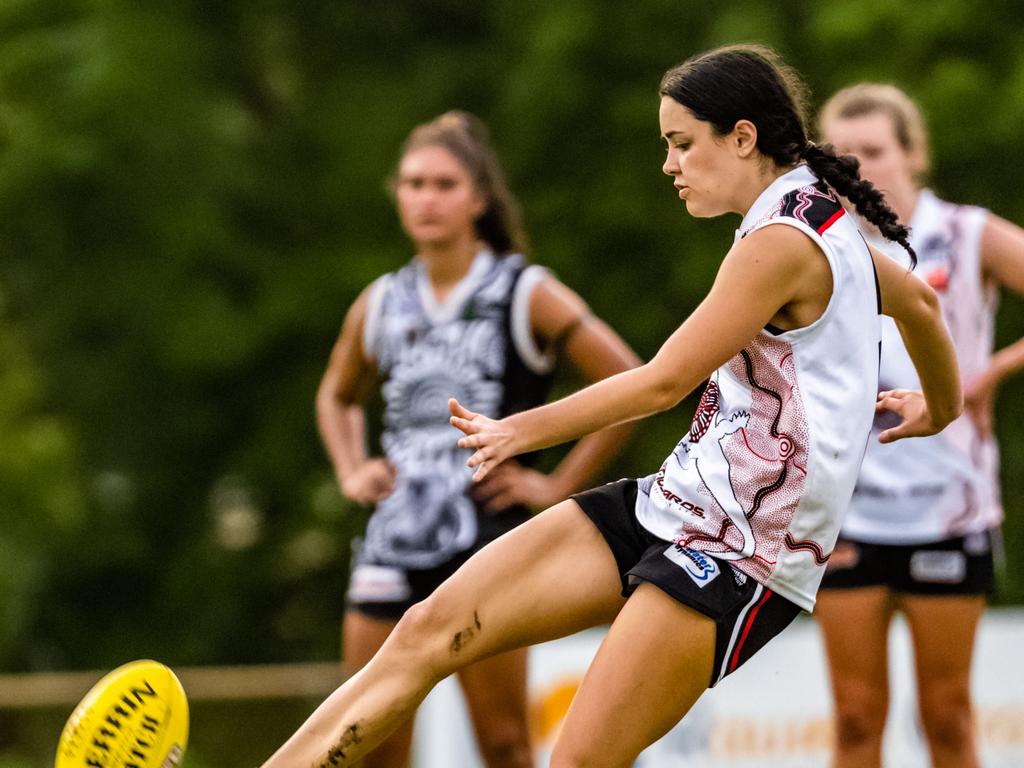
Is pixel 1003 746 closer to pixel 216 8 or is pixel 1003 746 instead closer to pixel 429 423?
pixel 429 423

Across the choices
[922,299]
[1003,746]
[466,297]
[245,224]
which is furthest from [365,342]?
[245,224]

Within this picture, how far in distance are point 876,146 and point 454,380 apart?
1.43 meters

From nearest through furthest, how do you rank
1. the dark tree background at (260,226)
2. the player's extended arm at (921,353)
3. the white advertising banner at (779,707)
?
the player's extended arm at (921,353), the white advertising banner at (779,707), the dark tree background at (260,226)

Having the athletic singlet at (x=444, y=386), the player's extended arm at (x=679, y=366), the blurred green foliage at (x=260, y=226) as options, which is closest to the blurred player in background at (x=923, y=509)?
the athletic singlet at (x=444, y=386)

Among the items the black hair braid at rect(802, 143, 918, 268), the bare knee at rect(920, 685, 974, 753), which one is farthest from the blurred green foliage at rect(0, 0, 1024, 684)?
the black hair braid at rect(802, 143, 918, 268)

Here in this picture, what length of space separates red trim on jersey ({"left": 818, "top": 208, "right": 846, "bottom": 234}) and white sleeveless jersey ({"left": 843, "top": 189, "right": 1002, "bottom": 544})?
60.7 inches

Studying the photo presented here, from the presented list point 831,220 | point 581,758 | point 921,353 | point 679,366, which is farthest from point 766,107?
point 581,758

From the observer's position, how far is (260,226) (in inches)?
535

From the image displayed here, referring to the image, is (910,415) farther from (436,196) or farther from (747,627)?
(436,196)

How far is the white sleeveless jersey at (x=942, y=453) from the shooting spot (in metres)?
5.09

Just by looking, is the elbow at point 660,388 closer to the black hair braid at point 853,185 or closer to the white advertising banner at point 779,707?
the black hair braid at point 853,185

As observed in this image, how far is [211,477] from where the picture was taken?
14125mm

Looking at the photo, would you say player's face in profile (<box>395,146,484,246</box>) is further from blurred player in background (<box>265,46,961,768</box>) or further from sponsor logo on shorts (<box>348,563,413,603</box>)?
blurred player in background (<box>265,46,961,768</box>)

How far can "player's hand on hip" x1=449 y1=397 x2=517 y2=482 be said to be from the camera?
131 inches
